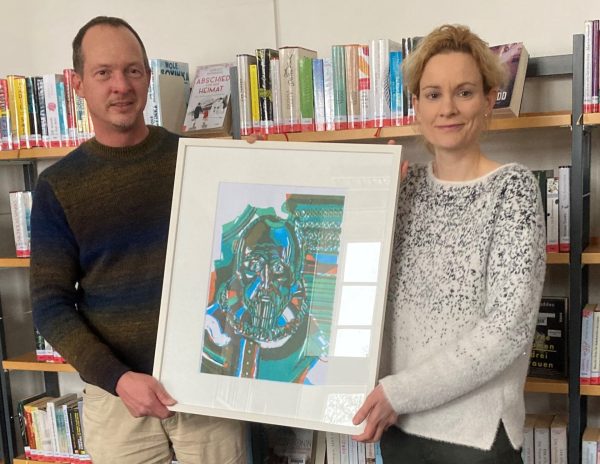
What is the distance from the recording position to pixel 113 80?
1.69 m

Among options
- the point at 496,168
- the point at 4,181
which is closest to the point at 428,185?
the point at 496,168

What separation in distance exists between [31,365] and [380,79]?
194 cm

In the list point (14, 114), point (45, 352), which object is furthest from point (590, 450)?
point (14, 114)

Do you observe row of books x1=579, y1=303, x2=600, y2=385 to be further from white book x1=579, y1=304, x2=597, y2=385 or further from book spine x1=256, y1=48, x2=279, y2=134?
book spine x1=256, y1=48, x2=279, y2=134

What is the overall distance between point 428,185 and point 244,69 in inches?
49.0

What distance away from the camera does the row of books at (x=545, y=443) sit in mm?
2307

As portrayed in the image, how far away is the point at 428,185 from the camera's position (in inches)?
56.7

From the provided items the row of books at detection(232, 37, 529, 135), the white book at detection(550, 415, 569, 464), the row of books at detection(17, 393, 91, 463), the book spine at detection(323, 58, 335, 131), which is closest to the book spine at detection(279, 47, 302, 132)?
the row of books at detection(232, 37, 529, 135)

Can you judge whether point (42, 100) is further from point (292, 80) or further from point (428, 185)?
point (428, 185)

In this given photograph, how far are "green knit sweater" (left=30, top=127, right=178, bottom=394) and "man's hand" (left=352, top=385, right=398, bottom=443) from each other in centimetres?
61

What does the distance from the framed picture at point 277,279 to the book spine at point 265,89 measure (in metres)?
0.84

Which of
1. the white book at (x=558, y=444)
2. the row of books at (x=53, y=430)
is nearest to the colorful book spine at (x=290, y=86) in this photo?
the white book at (x=558, y=444)

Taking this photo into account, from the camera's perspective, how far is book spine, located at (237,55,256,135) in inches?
97.1

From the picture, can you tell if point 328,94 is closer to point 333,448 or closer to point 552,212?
point 552,212
